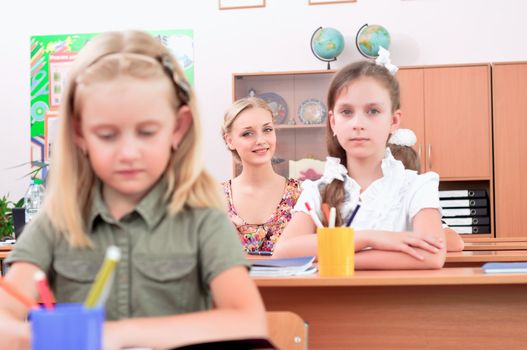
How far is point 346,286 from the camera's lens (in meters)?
1.81

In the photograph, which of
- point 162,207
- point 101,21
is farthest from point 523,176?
point 162,207

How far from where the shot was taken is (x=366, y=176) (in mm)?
2324

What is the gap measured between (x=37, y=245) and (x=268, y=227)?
204 centimetres

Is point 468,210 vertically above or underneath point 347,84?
underneath

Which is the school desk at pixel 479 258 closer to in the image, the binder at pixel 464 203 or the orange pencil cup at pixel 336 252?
the orange pencil cup at pixel 336 252

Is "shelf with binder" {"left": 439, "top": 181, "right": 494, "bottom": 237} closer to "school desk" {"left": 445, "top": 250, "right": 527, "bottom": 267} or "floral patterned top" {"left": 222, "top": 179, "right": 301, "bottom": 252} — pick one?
"floral patterned top" {"left": 222, "top": 179, "right": 301, "bottom": 252}

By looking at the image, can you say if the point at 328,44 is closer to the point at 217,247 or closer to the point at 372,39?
the point at 372,39

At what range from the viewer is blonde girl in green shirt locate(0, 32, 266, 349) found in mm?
1220

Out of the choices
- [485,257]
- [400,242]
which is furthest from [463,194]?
[400,242]

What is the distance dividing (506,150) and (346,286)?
406cm

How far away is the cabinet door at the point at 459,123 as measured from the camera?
557 centimetres

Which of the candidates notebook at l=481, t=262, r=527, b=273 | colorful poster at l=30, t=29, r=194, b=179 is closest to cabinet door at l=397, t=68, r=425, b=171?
colorful poster at l=30, t=29, r=194, b=179

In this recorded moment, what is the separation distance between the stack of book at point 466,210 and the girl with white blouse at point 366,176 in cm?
320

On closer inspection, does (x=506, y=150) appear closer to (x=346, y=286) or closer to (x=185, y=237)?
(x=346, y=286)
